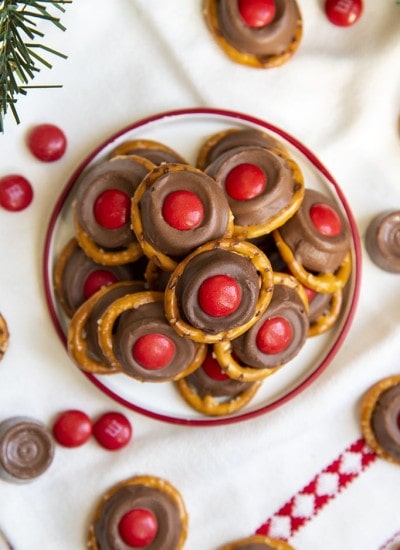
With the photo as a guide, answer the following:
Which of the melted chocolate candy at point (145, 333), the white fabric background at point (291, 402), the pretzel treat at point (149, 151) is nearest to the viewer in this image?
the melted chocolate candy at point (145, 333)

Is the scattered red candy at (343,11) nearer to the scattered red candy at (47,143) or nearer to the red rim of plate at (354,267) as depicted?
the red rim of plate at (354,267)

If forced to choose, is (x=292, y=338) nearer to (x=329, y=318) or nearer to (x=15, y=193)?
(x=329, y=318)

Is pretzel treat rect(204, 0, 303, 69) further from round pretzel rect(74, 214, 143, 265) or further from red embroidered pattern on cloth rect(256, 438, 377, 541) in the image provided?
red embroidered pattern on cloth rect(256, 438, 377, 541)

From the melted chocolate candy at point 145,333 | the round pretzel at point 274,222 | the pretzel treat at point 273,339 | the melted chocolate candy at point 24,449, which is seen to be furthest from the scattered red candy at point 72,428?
the round pretzel at point 274,222

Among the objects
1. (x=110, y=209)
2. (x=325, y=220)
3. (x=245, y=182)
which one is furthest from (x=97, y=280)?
(x=325, y=220)

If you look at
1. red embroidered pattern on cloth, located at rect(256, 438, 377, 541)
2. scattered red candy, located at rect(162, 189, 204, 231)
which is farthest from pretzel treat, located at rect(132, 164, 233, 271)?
red embroidered pattern on cloth, located at rect(256, 438, 377, 541)

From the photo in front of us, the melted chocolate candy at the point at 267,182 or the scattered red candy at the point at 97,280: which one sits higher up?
the melted chocolate candy at the point at 267,182
